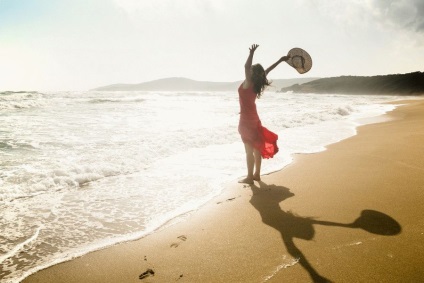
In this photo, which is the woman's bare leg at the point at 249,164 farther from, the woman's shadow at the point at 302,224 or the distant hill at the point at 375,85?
the distant hill at the point at 375,85

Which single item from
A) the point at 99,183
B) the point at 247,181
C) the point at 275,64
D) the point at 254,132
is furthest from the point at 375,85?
the point at 99,183

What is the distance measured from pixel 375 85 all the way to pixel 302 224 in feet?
297

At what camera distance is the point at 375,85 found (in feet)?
263

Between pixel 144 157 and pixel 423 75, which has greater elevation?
pixel 423 75

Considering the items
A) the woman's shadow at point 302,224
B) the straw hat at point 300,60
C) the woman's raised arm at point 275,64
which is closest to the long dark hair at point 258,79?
the woman's raised arm at point 275,64

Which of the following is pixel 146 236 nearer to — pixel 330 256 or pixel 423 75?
pixel 330 256

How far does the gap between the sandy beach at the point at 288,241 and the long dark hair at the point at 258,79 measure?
1458 millimetres

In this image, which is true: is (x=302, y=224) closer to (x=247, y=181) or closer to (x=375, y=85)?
(x=247, y=181)

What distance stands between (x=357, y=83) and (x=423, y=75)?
1933cm

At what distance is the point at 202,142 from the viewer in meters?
7.66

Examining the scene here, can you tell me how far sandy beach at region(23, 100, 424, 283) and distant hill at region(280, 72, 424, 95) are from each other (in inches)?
2781

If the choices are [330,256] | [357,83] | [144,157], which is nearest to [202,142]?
[144,157]

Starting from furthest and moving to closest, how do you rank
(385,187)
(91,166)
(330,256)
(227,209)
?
(91,166) < (385,187) < (227,209) < (330,256)

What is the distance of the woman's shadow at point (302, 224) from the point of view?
2.34 meters
